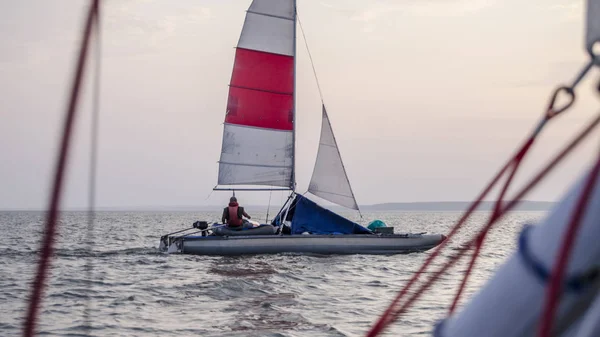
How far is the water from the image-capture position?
10.2m

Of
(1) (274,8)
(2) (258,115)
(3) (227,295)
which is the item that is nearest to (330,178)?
(2) (258,115)

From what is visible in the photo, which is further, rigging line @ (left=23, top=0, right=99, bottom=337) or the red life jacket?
the red life jacket

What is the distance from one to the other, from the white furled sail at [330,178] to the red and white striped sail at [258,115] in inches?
31.1

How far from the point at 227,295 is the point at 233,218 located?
5.48 meters

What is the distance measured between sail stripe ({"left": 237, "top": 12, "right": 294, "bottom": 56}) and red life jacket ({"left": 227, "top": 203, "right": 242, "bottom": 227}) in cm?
574

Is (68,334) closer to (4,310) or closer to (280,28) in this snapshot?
(4,310)

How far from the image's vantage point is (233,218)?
1897 centimetres

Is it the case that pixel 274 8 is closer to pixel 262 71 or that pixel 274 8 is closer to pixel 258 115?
pixel 262 71

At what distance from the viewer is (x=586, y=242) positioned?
1497 millimetres

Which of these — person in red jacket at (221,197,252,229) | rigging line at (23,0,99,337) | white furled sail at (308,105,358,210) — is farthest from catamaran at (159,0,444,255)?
rigging line at (23,0,99,337)

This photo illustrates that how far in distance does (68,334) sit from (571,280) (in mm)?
8938

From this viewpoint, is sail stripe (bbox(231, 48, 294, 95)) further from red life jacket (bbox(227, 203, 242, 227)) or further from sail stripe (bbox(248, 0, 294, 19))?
red life jacket (bbox(227, 203, 242, 227))

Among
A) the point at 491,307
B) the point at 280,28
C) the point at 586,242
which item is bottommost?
the point at 491,307

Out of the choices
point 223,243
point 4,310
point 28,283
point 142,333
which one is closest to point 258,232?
point 223,243
